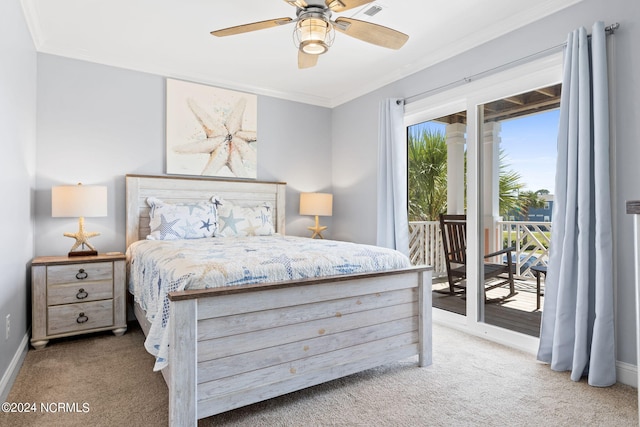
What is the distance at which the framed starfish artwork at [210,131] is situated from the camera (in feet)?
12.5

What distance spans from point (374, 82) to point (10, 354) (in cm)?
392

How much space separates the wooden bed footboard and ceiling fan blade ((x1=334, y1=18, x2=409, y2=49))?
1.51 m

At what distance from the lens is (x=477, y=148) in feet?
10.4

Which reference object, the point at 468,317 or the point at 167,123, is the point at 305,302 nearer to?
the point at 468,317

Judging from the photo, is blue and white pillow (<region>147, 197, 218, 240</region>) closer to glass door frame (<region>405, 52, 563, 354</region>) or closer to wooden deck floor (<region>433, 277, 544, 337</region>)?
glass door frame (<region>405, 52, 563, 354</region>)

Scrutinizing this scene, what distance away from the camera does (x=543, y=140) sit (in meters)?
2.79

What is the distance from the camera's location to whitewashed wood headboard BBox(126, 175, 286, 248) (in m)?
3.54

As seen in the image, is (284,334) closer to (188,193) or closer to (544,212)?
(544,212)

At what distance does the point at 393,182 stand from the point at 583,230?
1757 mm

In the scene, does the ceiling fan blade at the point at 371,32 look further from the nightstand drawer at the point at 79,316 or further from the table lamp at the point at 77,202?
the nightstand drawer at the point at 79,316

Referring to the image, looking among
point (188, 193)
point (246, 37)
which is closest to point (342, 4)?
point (246, 37)

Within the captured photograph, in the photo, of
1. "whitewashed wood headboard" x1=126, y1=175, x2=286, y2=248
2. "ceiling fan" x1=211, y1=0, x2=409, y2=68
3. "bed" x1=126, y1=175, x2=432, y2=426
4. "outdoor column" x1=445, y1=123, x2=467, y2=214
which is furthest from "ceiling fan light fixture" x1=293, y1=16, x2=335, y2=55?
"whitewashed wood headboard" x1=126, y1=175, x2=286, y2=248

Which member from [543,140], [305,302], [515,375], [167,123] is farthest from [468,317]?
[167,123]

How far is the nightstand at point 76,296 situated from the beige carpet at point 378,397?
0.25m
